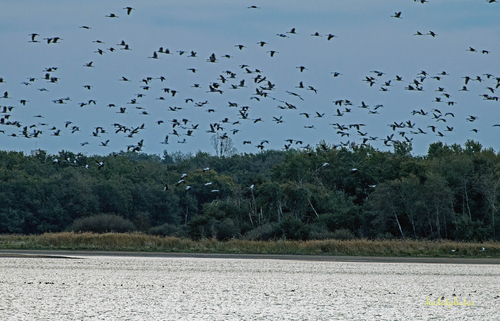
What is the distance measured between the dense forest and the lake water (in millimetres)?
17623

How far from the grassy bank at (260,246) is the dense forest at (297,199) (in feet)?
21.1

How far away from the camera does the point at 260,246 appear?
185 ft

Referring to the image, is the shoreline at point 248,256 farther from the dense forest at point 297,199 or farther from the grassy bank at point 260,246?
the dense forest at point 297,199

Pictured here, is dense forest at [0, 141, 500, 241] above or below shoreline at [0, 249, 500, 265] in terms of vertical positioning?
above

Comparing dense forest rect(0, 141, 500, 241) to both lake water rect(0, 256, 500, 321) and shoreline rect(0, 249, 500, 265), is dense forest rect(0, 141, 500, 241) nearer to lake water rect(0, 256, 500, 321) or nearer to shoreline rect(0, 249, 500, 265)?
shoreline rect(0, 249, 500, 265)

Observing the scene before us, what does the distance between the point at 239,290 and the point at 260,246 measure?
2559cm

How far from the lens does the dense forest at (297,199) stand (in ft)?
251

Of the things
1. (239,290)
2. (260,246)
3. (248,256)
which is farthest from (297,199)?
(239,290)

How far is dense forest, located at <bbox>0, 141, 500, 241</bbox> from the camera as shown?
76.5 meters

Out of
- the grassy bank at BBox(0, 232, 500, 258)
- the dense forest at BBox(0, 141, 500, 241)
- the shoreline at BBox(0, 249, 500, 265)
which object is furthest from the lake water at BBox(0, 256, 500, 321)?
the dense forest at BBox(0, 141, 500, 241)

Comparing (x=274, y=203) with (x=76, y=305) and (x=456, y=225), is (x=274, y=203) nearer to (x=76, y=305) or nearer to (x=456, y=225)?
(x=456, y=225)

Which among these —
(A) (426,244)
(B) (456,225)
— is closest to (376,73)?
(A) (426,244)

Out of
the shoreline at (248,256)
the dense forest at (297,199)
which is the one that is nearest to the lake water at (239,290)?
the shoreline at (248,256)

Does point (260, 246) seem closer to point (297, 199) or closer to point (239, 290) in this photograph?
point (297, 199)
